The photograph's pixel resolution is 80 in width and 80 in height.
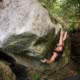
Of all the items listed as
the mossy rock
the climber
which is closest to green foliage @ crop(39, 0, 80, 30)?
the climber

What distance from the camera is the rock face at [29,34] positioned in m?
3.48

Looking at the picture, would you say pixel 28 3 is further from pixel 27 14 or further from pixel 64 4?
pixel 64 4

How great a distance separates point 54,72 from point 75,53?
2.87 feet

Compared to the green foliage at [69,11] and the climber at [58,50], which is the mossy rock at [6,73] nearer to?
the climber at [58,50]

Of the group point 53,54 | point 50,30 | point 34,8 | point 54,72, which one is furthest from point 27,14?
point 54,72

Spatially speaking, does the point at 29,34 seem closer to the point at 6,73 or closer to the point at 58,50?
the point at 58,50

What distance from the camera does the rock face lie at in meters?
3.48

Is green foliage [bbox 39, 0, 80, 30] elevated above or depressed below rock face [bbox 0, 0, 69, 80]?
below

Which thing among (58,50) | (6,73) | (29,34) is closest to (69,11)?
(58,50)

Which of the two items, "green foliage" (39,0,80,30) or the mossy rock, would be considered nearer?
the mossy rock

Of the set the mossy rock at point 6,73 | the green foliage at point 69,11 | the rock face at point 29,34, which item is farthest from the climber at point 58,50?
the green foliage at point 69,11

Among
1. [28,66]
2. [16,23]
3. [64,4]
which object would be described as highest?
[16,23]

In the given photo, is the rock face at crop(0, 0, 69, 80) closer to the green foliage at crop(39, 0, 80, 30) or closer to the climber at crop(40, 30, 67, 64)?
the climber at crop(40, 30, 67, 64)

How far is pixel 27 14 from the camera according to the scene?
3637mm
